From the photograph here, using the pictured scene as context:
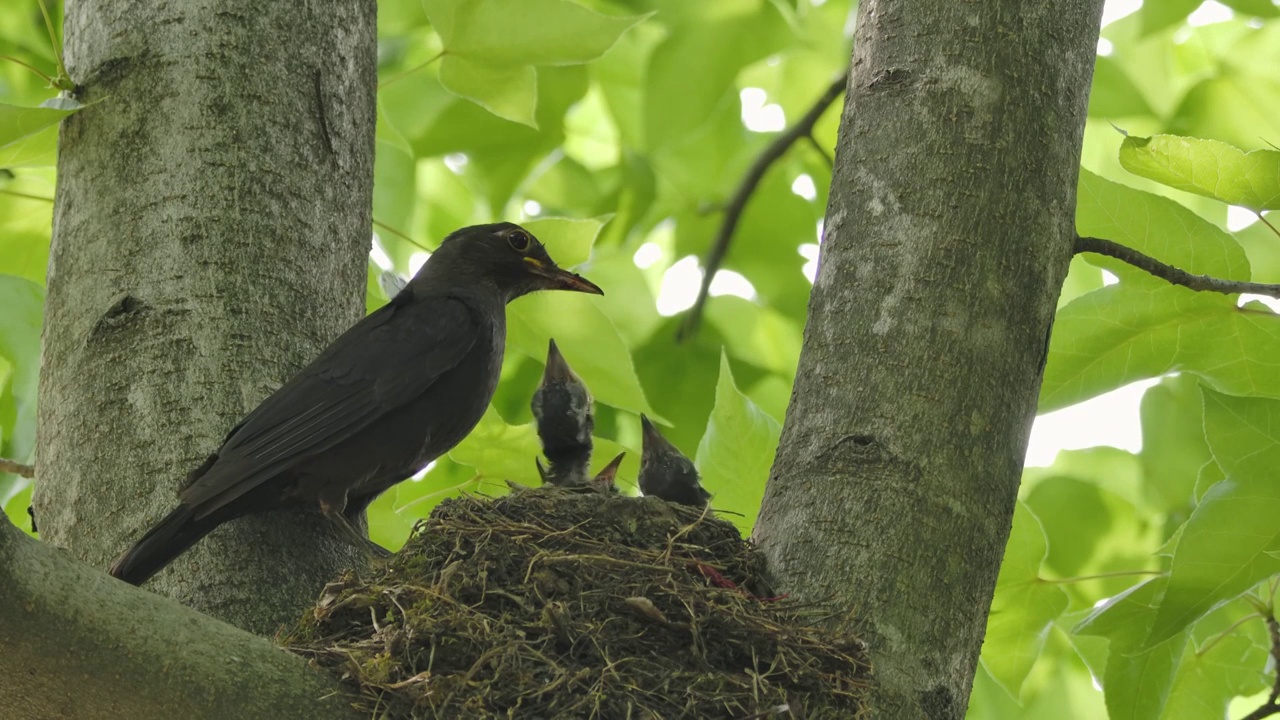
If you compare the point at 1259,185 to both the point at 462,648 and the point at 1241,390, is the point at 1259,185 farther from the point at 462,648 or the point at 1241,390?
the point at 462,648

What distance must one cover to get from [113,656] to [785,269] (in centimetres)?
445

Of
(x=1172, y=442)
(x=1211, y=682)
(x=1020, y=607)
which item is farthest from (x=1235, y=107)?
(x=1020, y=607)

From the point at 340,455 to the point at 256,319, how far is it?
62 centimetres

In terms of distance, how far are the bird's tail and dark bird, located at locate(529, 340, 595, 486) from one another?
174 cm

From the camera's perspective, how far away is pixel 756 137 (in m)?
7.70

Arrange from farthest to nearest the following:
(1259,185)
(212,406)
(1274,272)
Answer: (1274,272) < (212,406) < (1259,185)

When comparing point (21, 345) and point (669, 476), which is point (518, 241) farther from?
point (21, 345)

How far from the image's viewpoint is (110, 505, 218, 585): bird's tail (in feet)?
9.44

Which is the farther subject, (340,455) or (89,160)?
(340,455)

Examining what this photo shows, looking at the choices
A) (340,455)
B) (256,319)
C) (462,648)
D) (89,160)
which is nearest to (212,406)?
(256,319)

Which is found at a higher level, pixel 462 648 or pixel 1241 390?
pixel 1241 390

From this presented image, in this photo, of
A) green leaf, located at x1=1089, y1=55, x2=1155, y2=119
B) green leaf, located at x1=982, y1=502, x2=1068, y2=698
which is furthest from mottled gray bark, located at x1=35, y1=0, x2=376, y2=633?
green leaf, located at x1=1089, y1=55, x2=1155, y2=119

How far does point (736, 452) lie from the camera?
345cm

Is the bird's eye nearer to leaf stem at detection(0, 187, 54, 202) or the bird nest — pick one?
leaf stem at detection(0, 187, 54, 202)
